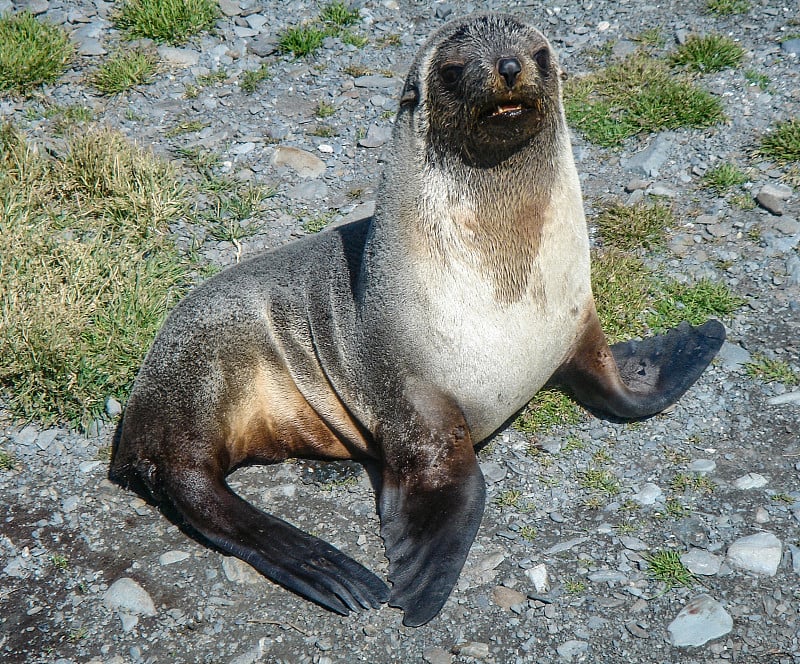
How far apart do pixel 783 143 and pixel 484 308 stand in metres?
3.08

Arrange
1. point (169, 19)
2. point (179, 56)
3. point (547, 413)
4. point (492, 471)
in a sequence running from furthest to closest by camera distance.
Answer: point (169, 19) → point (179, 56) → point (547, 413) → point (492, 471)

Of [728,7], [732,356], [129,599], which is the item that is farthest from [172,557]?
[728,7]

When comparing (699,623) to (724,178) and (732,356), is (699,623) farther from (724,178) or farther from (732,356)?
(724,178)

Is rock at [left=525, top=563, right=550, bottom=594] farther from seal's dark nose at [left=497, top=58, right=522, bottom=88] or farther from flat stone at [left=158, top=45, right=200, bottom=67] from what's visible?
flat stone at [left=158, top=45, right=200, bottom=67]

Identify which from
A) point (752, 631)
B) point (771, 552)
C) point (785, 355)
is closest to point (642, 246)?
point (785, 355)

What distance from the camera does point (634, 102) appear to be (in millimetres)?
6566

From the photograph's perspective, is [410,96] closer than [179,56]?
Yes

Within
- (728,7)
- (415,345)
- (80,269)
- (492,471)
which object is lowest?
(492,471)

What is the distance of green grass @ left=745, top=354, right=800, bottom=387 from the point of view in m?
4.48

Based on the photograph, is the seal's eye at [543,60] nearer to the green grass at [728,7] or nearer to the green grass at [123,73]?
the green grass at [728,7]

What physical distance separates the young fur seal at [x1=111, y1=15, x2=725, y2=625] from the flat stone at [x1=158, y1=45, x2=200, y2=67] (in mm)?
3767

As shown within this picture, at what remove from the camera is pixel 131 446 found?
435cm

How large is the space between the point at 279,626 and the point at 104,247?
121 inches

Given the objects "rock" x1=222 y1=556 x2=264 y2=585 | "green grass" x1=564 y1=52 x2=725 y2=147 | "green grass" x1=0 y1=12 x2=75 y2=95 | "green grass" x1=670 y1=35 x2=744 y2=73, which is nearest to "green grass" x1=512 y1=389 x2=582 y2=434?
"rock" x1=222 y1=556 x2=264 y2=585
